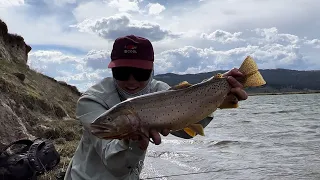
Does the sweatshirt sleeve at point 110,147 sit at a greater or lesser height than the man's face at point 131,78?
lesser

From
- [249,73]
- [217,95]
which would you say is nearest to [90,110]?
[217,95]

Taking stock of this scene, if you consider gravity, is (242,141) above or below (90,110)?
below

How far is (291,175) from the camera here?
32.3 ft

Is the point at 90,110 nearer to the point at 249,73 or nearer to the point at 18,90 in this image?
the point at 249,73

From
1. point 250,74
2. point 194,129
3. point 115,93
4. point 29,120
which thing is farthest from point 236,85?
point 29,120

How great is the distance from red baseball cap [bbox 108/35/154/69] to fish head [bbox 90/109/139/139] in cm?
65

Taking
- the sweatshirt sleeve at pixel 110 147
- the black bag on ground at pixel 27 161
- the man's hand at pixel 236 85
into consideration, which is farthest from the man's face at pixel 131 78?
the black bag on ground at pixel 27 161

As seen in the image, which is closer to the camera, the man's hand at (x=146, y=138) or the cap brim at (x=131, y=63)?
the man's hand at (x=146, y=138)

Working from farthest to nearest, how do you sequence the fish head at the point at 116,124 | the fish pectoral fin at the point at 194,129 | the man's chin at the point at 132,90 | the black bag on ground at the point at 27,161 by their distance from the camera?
the black bag on ground at the point at 27,161 < the man's chin at the point at 132,90 < the fish pectoral fin at the point at 194,129 < the fish head at the point at 116,124

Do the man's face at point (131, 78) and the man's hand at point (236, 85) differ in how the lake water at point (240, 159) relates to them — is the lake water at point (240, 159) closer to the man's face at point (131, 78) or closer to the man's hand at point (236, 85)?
the man's face at point (131, 78)

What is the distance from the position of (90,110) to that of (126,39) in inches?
27.9

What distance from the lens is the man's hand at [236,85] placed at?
3490 mm

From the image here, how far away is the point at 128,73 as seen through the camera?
3508 mm

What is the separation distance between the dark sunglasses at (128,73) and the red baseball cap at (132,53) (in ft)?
0.12
